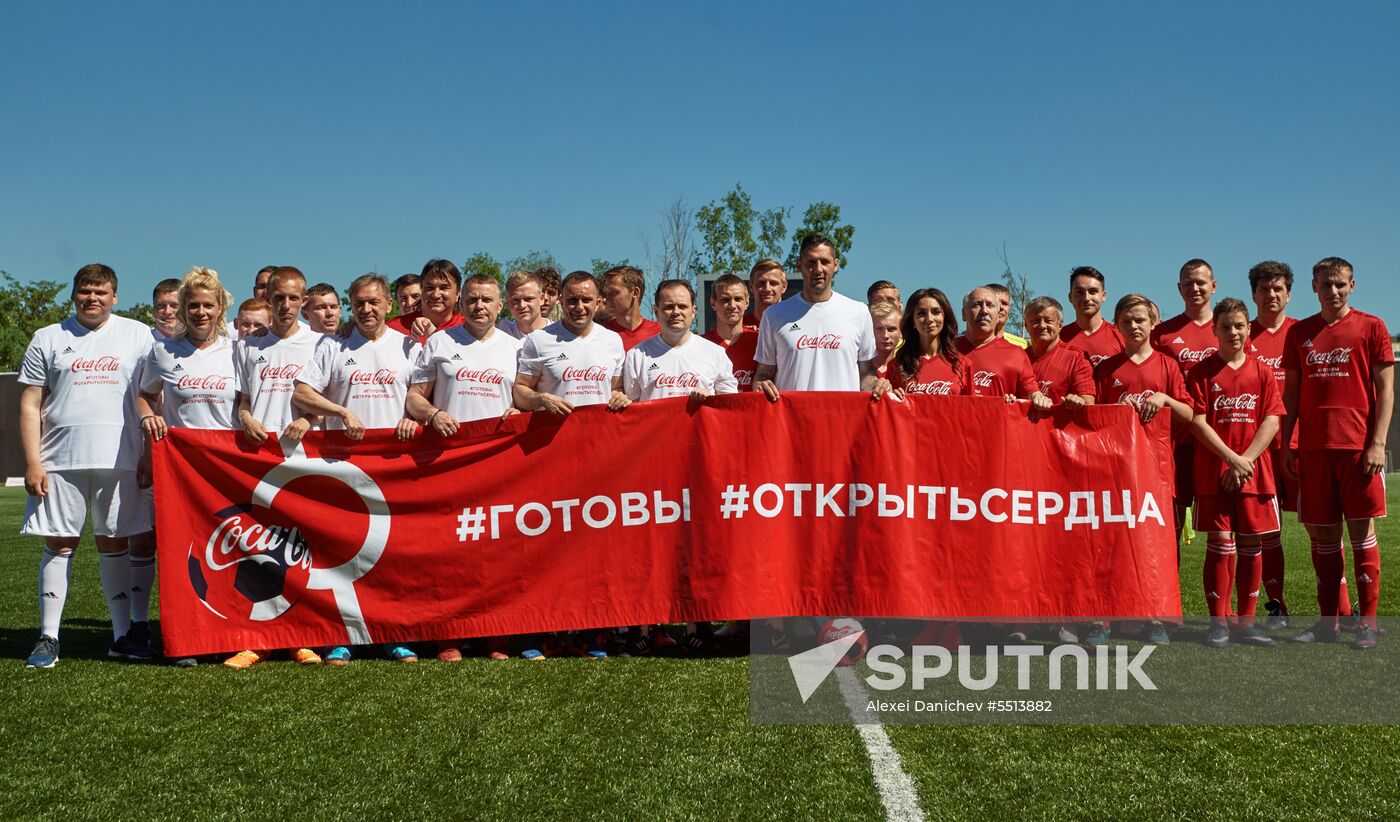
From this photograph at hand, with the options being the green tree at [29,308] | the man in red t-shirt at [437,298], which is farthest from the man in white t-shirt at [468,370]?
the green tree at [29,308]

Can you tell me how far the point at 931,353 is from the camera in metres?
6.31

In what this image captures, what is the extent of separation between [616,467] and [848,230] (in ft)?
82.9

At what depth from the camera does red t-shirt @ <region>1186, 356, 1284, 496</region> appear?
20.9 ft

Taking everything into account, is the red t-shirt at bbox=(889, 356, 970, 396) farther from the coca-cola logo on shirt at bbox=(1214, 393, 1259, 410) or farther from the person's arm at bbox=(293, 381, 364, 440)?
the person's arm at bbox=(293, 381, 364, 440)

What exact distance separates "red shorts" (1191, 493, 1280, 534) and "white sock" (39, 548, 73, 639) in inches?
259

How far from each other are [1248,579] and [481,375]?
15.3 feet

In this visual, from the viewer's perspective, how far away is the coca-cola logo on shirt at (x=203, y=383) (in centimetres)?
611

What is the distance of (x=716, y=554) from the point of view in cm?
584

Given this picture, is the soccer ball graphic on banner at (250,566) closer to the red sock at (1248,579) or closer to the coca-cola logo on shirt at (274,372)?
the coca-cola logo on shirt at (274,372)

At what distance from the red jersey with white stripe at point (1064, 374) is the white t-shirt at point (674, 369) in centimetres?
187

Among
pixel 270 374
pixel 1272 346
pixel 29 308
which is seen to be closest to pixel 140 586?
pixel 270 374

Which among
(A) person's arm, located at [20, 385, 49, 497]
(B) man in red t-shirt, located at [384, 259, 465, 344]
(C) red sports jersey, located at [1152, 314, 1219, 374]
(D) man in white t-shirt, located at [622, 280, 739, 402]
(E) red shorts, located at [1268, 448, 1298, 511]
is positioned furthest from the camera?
(C) red sports jersey, located at [1152, 314, 1219, 374]

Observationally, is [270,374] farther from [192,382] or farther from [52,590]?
[52,590]

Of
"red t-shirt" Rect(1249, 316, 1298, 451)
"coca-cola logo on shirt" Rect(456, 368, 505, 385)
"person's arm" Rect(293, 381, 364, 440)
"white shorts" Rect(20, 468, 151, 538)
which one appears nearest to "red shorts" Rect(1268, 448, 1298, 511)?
"red t-shirt" Rect(1249, 316, 1298, 451)
